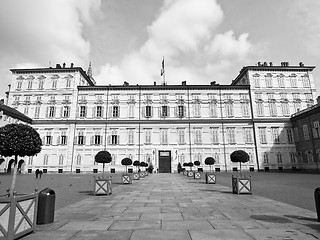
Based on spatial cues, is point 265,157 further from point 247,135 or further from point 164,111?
point 164,111

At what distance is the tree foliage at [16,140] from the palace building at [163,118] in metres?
32.0

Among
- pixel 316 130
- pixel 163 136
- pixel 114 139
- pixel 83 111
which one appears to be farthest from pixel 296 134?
pixel 83 111

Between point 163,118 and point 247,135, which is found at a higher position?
point 163,118

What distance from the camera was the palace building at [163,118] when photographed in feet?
130

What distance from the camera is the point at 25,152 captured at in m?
8.05

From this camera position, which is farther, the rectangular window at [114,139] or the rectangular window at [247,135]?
the rectangular window at [247,135]

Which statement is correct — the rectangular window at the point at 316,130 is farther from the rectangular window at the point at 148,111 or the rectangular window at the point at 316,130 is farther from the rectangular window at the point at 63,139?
the rectangular window at the point at 63,139

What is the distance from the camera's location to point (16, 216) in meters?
4.68

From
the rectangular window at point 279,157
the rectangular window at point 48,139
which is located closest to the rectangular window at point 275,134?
the rectangular window at point 279,157

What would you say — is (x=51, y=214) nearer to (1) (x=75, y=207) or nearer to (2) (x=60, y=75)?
(1) (x=75, y=207)

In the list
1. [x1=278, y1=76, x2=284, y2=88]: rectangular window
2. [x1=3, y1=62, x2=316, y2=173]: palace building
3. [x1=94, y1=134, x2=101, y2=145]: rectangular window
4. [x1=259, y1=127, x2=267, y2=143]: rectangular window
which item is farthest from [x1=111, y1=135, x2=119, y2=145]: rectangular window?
[x1=278, y1=76, x2=284, y2=88]: rectangular window

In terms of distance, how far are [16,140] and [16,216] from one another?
403 centimetres

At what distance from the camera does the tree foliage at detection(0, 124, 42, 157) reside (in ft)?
25.2

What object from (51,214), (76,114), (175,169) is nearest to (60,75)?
(76,114)
